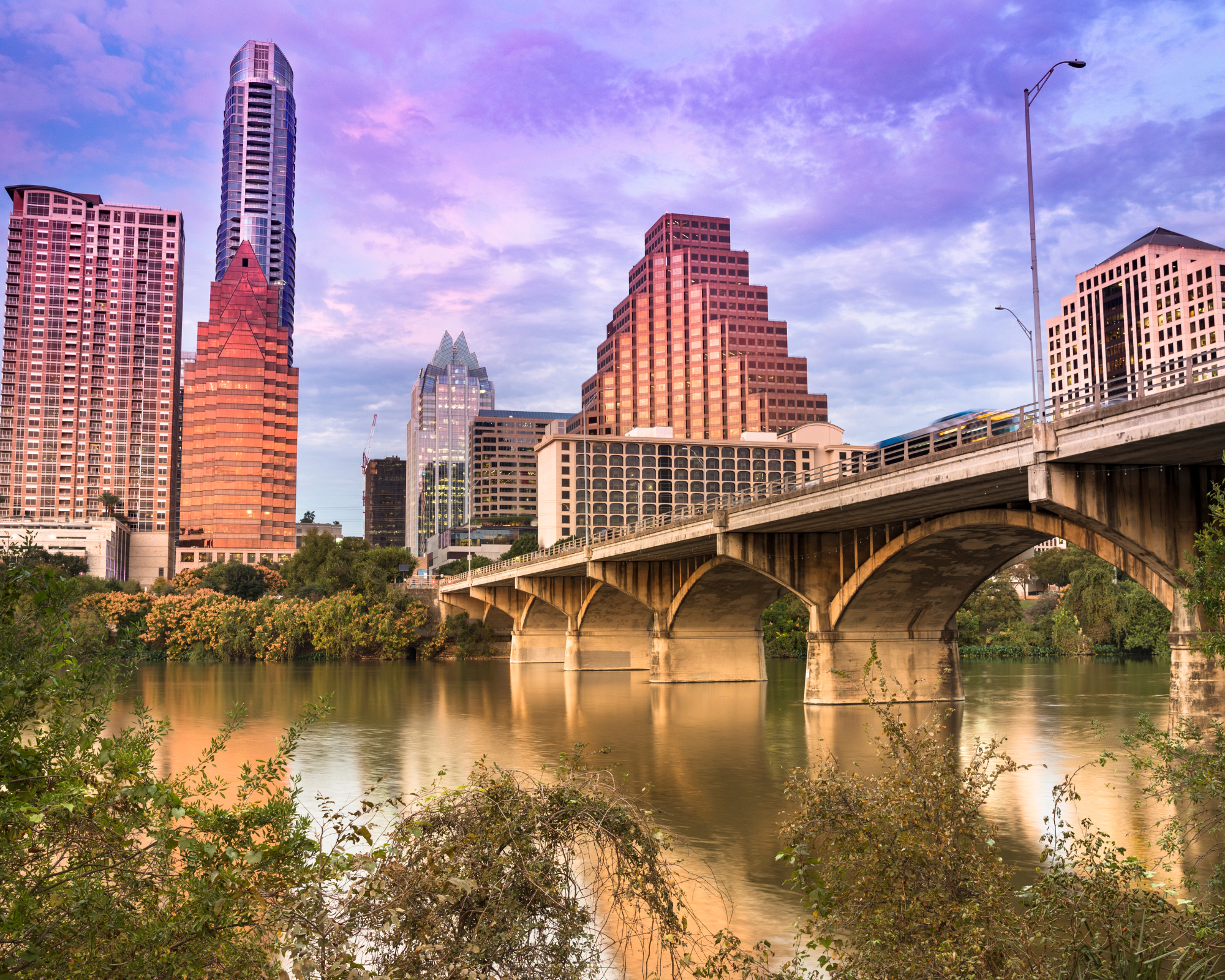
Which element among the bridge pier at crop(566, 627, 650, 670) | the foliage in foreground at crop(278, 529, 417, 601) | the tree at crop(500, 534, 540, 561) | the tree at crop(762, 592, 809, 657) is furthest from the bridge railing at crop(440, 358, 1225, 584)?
the tree at crop(500, 534, 540, 561)

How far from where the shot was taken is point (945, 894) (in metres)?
8.71

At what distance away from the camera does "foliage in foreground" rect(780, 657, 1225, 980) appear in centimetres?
841

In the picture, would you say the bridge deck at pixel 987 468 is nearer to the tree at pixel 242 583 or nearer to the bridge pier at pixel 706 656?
the bridge pier at pixel 706 656

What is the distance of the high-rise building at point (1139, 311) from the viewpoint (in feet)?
487

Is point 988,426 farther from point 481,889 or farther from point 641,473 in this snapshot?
point 641,473

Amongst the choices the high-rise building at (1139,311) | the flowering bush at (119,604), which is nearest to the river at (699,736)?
the flowering bush at (119,604)

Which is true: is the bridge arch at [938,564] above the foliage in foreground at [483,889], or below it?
above

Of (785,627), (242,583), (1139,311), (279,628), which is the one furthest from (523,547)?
(1139,311)

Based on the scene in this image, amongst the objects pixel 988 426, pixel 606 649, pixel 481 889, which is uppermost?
pixel 988 426

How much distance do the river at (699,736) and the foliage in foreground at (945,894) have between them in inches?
154

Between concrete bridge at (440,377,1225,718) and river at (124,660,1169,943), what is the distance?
340cm

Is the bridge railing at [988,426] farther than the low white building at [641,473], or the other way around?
the low white building at [641,473]

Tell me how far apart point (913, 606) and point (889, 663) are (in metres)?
2.95

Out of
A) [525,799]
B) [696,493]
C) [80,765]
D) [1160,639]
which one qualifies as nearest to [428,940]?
[525,799]
